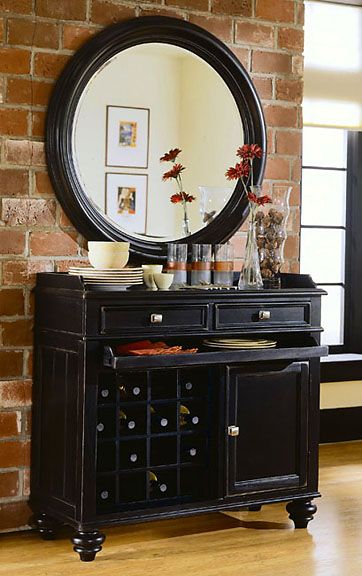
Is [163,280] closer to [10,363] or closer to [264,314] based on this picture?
[264,314]

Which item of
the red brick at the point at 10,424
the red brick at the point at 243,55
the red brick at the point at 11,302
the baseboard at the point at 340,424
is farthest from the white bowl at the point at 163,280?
the baseboard at the point at 340,424

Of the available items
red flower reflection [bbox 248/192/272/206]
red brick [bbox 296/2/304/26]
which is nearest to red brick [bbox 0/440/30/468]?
red flower reflection [bbox 248/192/272/206]

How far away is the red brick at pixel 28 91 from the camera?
378 cm

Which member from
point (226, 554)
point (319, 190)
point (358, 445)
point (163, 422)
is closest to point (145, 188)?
point (163, 422)

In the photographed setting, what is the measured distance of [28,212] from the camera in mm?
3838

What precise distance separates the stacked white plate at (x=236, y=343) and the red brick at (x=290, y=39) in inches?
53.2

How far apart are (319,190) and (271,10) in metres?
1.52

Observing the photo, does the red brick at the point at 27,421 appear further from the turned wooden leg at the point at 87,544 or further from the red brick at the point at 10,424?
the turned wooden leg at the point at 87,544

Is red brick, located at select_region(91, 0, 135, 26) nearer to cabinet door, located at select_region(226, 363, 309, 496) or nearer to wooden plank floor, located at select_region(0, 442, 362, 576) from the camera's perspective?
cabinet door, located at select_region(226, 363, 309, 496)

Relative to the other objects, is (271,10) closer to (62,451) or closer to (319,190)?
(319,190)

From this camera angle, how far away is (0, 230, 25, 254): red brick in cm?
380

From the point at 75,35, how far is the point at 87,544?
1876 mm

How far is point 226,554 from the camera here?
3.64 metres

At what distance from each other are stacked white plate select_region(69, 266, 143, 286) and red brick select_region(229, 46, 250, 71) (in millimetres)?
1116
